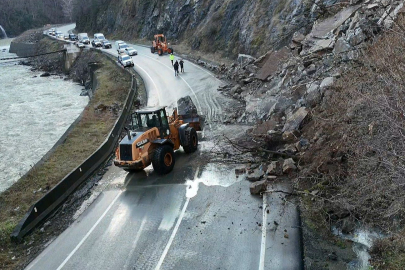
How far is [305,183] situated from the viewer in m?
12.1

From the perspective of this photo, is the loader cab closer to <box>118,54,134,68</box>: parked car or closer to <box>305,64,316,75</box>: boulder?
<box>305,64,316,75</box>: boulder

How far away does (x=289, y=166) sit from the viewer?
12.8m

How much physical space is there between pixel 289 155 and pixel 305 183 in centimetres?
170

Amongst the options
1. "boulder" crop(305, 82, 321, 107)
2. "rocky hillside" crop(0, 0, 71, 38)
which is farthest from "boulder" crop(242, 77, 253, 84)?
"rocky hillside" crop(0, 0, 71, 38)

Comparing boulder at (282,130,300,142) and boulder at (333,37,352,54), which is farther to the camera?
boulder at (333,37,352,54)

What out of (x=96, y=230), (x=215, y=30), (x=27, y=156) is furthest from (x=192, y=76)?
(x=96, y=230)

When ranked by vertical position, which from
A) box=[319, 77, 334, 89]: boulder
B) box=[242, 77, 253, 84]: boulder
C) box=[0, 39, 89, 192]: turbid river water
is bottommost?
box=[0, 39, 89, 192]: turbid river water

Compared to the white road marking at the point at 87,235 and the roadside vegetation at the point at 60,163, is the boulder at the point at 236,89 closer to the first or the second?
the roadside vegetation at the point at 60,163

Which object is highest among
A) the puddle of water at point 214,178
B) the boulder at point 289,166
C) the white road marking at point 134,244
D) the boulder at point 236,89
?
the boulder at point 236,89

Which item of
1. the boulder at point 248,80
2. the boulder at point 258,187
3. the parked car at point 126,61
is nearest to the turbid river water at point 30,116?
the parked car at point 126,61

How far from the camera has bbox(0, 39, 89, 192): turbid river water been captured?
23561 millimetres

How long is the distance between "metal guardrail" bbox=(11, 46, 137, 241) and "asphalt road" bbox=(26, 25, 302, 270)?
948 mm

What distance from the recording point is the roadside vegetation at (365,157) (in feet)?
28.1

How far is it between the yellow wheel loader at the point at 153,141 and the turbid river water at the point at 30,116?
29.1 ft
